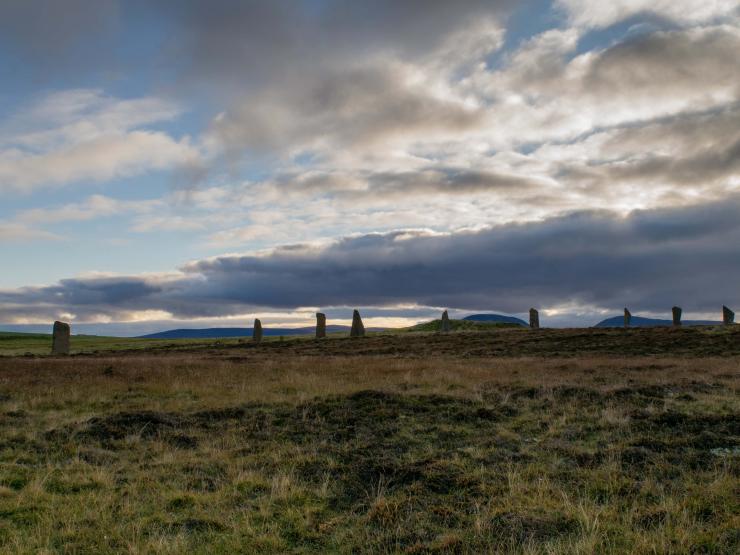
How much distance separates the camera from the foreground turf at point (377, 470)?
6.47 m

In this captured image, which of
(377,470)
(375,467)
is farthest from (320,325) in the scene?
(377,470)

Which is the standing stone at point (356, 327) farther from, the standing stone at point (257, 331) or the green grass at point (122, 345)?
the standing stone at point (257, 331)

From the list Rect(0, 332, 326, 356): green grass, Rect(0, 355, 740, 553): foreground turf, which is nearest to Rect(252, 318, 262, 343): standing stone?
Rect(0, 332, 326, 356): green grass

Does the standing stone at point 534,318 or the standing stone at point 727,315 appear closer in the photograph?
the standing stone at point 727,315

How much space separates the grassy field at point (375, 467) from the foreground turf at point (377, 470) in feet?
0.11

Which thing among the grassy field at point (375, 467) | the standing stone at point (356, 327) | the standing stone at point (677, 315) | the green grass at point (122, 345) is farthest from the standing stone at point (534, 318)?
the grassy field at point (375, 467)

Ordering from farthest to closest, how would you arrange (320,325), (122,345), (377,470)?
(122,345)
(320,325)
(377,470)

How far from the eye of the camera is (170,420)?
535 inches

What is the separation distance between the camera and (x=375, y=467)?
9359mm

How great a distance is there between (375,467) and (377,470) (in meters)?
0.11

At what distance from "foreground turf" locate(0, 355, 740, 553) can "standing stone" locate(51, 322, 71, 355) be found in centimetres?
3275

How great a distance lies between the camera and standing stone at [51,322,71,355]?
47.7 meters

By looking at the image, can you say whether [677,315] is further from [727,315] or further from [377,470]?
[377,470]

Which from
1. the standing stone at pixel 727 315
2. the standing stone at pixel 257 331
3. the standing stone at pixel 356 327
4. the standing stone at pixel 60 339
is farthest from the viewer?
the standing stone at pixel 257 331
